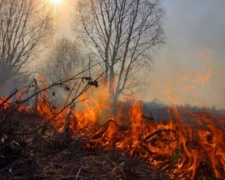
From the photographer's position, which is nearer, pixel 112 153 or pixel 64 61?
pixel 112 153

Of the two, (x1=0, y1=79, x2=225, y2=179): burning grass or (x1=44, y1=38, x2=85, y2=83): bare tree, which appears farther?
(x1=44, y1=38, x2=85, y2=83): bare tree

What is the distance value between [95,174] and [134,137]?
60.4 inches

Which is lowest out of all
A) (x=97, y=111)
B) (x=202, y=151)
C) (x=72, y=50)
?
(x=202, y=151)

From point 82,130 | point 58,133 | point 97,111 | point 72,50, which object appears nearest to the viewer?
point 58,133

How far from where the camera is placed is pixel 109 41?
60.5 feet

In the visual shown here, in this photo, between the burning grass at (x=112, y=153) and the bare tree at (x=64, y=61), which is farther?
the bare tree at (x=64, y=61)

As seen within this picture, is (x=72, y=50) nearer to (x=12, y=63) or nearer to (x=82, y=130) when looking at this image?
(x=12, y=63)

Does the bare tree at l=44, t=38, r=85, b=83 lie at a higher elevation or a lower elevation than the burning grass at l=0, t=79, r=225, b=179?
higher

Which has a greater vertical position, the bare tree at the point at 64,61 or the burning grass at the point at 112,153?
the bare tree at the point at 64,61

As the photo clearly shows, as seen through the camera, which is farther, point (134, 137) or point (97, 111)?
point (97, 111)

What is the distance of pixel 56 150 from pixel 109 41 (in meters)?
15.0

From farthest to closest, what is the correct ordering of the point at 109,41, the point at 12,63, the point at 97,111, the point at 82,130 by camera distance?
the point at 12,63 < the point at 109,41 < the point at 97,111 < the point at 82,130

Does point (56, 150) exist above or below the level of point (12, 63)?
below

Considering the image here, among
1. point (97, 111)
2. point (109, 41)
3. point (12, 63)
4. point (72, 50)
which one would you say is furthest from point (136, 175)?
point (72, 50)
